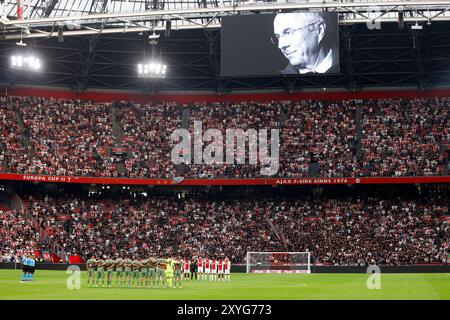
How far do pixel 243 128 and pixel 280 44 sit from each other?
18760 mm

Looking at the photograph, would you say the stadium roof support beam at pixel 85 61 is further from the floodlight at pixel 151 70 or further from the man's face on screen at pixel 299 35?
the man's face on screen at pixel 299 35

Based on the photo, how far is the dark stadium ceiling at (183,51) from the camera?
64.1 metres

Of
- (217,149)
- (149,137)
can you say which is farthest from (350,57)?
(149,137)

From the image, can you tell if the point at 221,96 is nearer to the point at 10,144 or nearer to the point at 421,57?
the point at 421,57

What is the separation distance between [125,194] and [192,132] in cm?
941

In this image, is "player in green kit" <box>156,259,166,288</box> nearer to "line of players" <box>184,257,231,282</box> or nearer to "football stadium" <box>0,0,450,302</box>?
"line of players" <box>184,257,231,282</box>

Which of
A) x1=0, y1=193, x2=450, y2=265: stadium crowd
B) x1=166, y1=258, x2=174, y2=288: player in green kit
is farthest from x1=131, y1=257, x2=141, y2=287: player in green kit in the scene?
x1=0, y1=193, x2=450, y2=265: stadium crowd

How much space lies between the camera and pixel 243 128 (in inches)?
3056

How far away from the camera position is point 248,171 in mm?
74812

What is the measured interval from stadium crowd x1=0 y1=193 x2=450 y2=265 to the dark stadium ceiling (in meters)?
12.8

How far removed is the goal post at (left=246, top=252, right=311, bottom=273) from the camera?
65.9 metres

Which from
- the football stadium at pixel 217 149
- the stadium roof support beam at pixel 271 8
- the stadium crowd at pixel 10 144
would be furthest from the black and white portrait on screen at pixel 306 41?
the stadium crowd at pixel 10 144
